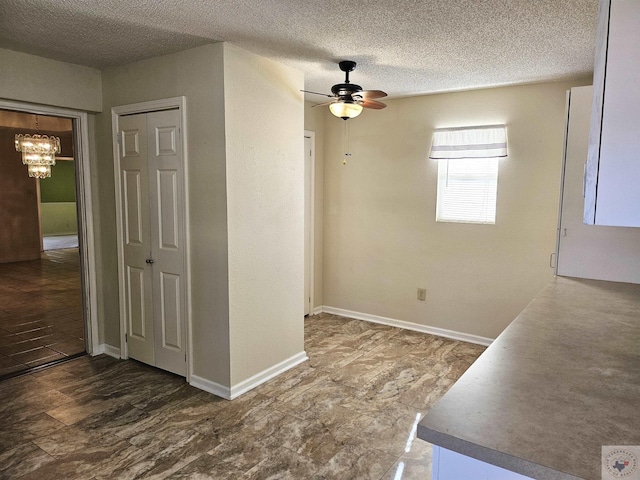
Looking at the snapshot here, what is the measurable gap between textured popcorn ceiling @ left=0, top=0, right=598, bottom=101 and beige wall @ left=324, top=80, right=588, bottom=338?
0.58 m

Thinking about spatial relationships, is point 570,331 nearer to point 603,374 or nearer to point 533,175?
point 603,374

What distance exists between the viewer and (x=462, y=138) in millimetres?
4125

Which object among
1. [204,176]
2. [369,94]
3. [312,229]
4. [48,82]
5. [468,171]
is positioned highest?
[48,82]

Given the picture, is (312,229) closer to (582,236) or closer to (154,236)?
(154,236)

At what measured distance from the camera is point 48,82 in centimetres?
331

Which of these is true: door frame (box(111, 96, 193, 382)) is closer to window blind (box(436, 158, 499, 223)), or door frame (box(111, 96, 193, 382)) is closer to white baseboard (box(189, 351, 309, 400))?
white baseboard (box(189, 351, 309, 400))

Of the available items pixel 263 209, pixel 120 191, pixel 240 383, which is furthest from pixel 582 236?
pixel 120 191

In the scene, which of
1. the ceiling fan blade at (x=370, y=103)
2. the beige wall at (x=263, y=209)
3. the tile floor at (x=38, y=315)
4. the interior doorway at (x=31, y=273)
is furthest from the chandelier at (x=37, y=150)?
the ceiling fan blade at (x=370, y=103)

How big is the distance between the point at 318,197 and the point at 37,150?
5.32 m

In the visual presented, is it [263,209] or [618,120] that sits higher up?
[618,120]

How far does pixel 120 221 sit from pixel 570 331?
3.27 m

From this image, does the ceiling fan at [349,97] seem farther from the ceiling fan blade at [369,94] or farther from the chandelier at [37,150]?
the chandelier at [37,150]

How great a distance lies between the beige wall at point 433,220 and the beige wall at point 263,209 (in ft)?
4.52

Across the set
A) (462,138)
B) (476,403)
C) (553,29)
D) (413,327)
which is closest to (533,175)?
(462,138)
